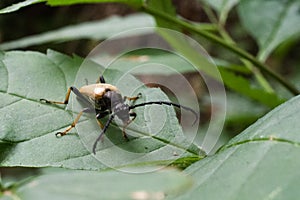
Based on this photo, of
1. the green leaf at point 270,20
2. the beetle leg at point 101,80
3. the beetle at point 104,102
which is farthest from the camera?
the green leaf at point 270,20

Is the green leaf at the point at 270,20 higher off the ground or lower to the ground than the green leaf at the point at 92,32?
higher

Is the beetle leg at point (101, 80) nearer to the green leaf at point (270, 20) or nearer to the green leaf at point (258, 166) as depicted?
the green leaf at point (258, 166)

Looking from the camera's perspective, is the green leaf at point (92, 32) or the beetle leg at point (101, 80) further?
the green leaf at point (92, 32)

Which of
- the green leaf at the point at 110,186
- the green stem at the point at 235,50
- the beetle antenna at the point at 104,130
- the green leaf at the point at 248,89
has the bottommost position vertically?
the beetle antenna at the point at 104,130

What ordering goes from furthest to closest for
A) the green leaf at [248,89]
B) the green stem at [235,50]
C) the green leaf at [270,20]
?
the green leaf at [270,20], the green leaf at [248,89], the green stem at [235,50]

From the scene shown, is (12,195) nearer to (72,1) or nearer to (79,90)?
(79,90)

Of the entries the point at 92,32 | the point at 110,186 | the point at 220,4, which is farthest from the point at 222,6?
the point at 110,186

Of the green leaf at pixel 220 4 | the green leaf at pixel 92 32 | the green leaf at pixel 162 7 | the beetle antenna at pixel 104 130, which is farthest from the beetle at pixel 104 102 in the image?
the green leaf at pixel 220 4

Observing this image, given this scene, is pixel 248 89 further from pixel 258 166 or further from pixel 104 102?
pixel 258 166
